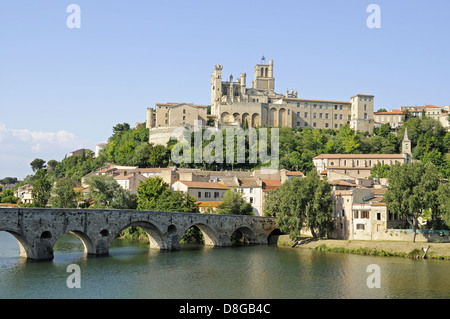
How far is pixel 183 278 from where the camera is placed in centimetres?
3766

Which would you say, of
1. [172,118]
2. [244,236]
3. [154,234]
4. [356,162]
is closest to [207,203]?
[244,236]

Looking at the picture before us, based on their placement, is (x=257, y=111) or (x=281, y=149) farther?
(x=257, y=111)

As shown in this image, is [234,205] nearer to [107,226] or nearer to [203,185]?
[203,185]

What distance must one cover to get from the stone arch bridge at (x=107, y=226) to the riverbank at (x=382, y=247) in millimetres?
7878

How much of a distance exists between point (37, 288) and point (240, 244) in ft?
103

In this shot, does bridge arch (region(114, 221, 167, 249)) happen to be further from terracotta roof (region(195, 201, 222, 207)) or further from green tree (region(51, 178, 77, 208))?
green tree (region(51, 178, 77, 208))

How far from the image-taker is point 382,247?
50469mm

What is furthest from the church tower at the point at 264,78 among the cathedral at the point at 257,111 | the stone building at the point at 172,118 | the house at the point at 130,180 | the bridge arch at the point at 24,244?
the bridge arch at the point at 24,244

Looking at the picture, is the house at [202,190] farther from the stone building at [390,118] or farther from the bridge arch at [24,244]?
the stone building at [390,118]

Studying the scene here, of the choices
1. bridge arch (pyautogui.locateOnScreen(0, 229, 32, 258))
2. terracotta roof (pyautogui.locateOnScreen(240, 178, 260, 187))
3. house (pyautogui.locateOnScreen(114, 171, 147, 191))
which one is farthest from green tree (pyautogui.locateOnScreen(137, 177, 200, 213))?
bridge arch (pyautogui.locateOnScreen(0, 229, 32, 258))

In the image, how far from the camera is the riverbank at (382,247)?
47562mm

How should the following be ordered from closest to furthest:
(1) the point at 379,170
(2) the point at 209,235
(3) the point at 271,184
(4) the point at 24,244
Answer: (4) the point at 24,244 → (2) the point at 209,235 → (3) the point at 271,184 → (1) the point at 379,170

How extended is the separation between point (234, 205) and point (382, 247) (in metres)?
19.2
